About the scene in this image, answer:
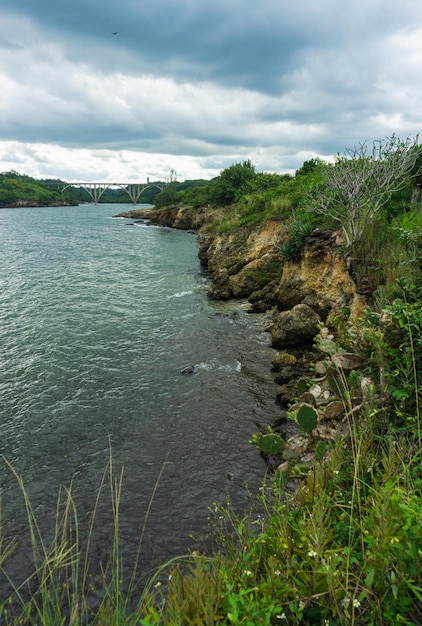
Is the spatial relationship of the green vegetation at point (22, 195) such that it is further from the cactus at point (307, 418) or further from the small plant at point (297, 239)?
the cactus at point (307, 418)

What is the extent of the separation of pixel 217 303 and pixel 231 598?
A: 823 inches

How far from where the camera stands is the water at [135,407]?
787 centimetres

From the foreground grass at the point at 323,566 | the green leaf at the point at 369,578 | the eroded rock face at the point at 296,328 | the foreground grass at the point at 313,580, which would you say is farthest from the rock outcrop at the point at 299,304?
the green leaf at the point at 369,578

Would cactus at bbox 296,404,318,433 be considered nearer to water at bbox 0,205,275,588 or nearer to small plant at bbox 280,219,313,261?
water at bbox 0,205,275,588

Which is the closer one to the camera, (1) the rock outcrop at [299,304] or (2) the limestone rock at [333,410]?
(2) the limestone rock at [333,410]

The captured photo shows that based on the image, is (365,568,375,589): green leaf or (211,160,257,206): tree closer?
(365,568,375,589): green leaf

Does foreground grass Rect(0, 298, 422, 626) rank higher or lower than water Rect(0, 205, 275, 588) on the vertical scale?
higher

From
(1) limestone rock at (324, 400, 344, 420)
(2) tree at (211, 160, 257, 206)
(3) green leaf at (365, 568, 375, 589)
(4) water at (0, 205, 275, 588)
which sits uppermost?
(2) tree at (211, 160, 257, 206)

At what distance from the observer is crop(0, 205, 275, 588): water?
787cm

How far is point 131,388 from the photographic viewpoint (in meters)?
12.9

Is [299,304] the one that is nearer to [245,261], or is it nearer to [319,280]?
[319,280]

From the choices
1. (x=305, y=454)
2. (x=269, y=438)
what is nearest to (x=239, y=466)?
(x=305, y=454)

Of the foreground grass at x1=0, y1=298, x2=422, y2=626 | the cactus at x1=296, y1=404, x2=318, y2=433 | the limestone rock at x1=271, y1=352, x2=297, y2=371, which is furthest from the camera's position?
the limestone rock at x1=271, y1=352, x2=297, y2=371

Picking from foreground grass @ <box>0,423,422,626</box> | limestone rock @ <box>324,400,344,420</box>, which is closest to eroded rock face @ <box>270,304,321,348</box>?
limestone rock @ <box>324,400,344,420</box>
